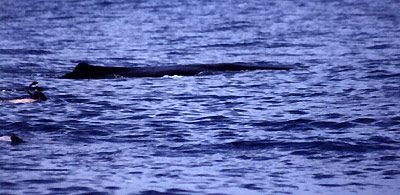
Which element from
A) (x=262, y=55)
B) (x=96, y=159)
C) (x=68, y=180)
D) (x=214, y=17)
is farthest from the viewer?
(x=214, y=17)

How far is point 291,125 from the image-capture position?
52.0 ft

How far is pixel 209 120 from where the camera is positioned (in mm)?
16609

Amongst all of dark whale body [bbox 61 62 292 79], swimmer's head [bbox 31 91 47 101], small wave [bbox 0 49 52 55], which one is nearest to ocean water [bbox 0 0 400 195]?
small wave [bbox 0 49 52 55]

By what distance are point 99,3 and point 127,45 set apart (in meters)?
41.7

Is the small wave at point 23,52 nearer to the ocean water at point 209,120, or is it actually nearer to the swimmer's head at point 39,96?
the ocean water at point 209,120

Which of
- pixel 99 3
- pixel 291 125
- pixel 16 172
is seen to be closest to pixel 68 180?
pixel 16 172

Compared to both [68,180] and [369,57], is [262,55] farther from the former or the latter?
[68,180]

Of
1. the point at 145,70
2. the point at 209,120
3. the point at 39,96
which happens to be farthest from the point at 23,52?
the point at 209,120

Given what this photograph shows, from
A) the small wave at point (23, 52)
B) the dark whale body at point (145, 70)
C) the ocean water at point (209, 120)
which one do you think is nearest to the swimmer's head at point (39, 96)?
the ocean water at point (209, 120)

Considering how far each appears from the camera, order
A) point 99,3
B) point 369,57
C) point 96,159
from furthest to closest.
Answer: point 99,3
point 369,57
point 96,159

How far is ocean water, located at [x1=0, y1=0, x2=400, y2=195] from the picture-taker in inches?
460

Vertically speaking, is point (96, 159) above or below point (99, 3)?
below

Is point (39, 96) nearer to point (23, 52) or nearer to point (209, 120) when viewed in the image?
point (209, 120)

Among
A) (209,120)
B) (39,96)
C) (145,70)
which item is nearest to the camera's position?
(209,120)
